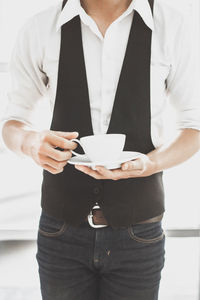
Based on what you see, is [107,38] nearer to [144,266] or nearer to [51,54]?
[51,54]

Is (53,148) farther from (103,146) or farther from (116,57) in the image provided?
(116,57)

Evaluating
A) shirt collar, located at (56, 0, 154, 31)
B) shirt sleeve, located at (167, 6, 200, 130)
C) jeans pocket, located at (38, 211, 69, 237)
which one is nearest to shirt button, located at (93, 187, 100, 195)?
jeans pocket, located at (38, 211, 69, 237)

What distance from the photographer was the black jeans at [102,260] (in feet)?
3.29

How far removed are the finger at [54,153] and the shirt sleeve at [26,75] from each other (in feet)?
0.93

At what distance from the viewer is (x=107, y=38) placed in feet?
3.32

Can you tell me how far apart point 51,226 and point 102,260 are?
0.19m

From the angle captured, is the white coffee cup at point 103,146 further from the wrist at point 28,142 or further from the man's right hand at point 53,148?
the wrist at point 28,142

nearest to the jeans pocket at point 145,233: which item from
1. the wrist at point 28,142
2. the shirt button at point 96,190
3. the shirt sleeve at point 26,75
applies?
the shirt button at point 96,190

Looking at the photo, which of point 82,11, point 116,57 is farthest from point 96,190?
point 82,11

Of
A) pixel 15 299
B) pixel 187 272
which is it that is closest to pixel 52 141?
pixel 15 299

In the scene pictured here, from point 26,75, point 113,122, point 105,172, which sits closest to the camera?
point 105,172

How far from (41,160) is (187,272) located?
64.2 inches

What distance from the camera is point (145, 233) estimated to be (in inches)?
40.2

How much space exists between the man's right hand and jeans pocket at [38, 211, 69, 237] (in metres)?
0.22
